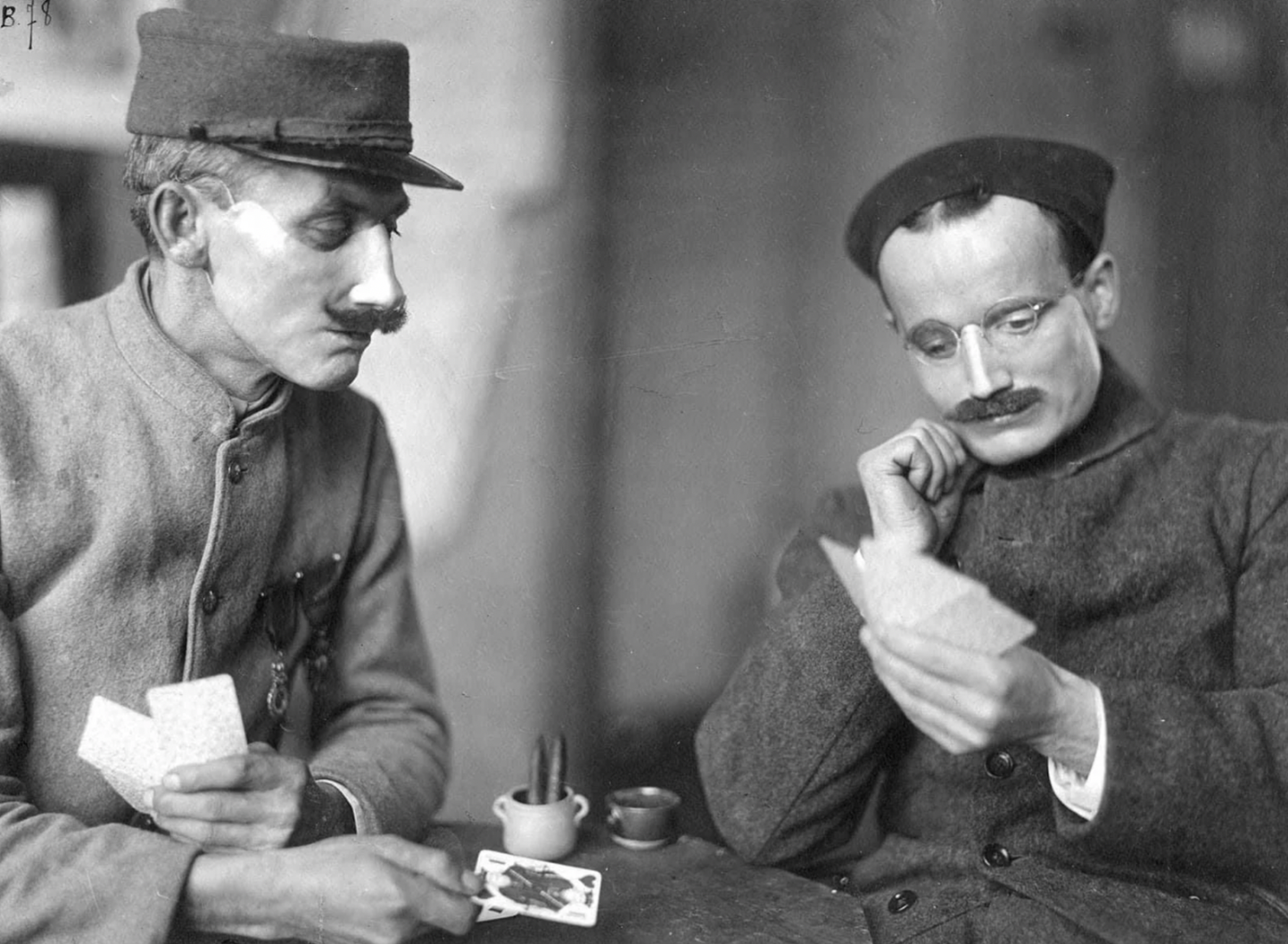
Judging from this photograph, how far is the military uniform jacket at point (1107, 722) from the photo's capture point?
1430 millimetres

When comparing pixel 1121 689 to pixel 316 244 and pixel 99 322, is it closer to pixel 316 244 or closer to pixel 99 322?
pixel 316 244

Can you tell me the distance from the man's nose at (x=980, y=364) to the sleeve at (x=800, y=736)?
13.1 inches

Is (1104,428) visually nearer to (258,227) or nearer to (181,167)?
(258,227)

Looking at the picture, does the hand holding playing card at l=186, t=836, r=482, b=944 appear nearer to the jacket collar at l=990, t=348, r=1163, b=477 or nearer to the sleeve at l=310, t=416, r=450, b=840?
the sleeve at l=310, t=416, r=450, b=840

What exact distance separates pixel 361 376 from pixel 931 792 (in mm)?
1002

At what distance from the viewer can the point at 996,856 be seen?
1584 millimetres

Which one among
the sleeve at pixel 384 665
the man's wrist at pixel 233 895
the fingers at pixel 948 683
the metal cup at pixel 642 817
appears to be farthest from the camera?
the metal cup at pixel 642 817

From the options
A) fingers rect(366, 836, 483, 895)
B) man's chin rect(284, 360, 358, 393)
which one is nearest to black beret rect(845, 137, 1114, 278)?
man's chin rect(284, 360, 358, 393)

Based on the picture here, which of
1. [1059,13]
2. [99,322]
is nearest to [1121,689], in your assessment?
[1059,13]

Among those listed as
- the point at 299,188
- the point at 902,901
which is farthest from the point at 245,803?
the point at 902,901

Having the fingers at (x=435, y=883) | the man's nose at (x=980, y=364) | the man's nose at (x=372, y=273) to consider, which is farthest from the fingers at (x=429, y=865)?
the man's nose at (x=980, y=364)

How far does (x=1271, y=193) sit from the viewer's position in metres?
1.63

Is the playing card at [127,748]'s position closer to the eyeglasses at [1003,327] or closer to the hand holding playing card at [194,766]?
the hand holding playing card at [194,766]

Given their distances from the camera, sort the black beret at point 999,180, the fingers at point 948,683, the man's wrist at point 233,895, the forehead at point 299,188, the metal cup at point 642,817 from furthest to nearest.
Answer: the metal cup at point 642,817
the black beret at point 999,180
the forehead at point 299,188
the man's wrist at point 233,895
the fingers at point 948,683
